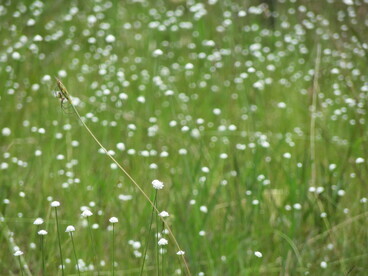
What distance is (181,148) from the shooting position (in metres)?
3.79

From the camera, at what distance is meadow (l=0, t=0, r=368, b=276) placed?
112 inches

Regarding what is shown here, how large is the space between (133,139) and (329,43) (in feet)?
8.64

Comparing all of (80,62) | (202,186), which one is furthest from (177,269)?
(80,62)

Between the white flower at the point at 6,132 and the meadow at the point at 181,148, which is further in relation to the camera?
the white flower at the point at 6,132

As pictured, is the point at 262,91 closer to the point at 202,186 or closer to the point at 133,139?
the point at 133,139

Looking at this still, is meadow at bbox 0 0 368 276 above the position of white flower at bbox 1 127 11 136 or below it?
below

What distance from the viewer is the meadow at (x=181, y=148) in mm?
2854

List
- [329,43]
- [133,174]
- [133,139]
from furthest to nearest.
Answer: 1. [329,43]
2. [133,139]
3. [133,174]

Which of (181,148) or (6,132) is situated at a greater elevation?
(6,132)

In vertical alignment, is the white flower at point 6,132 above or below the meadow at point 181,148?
above

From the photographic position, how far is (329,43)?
5594 mm

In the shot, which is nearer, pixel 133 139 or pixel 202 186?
pixel 202 186

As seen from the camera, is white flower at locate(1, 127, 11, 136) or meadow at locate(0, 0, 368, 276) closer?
meadow at locate(0, 0, 368, 276)

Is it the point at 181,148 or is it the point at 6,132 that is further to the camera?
the point at 181,148
